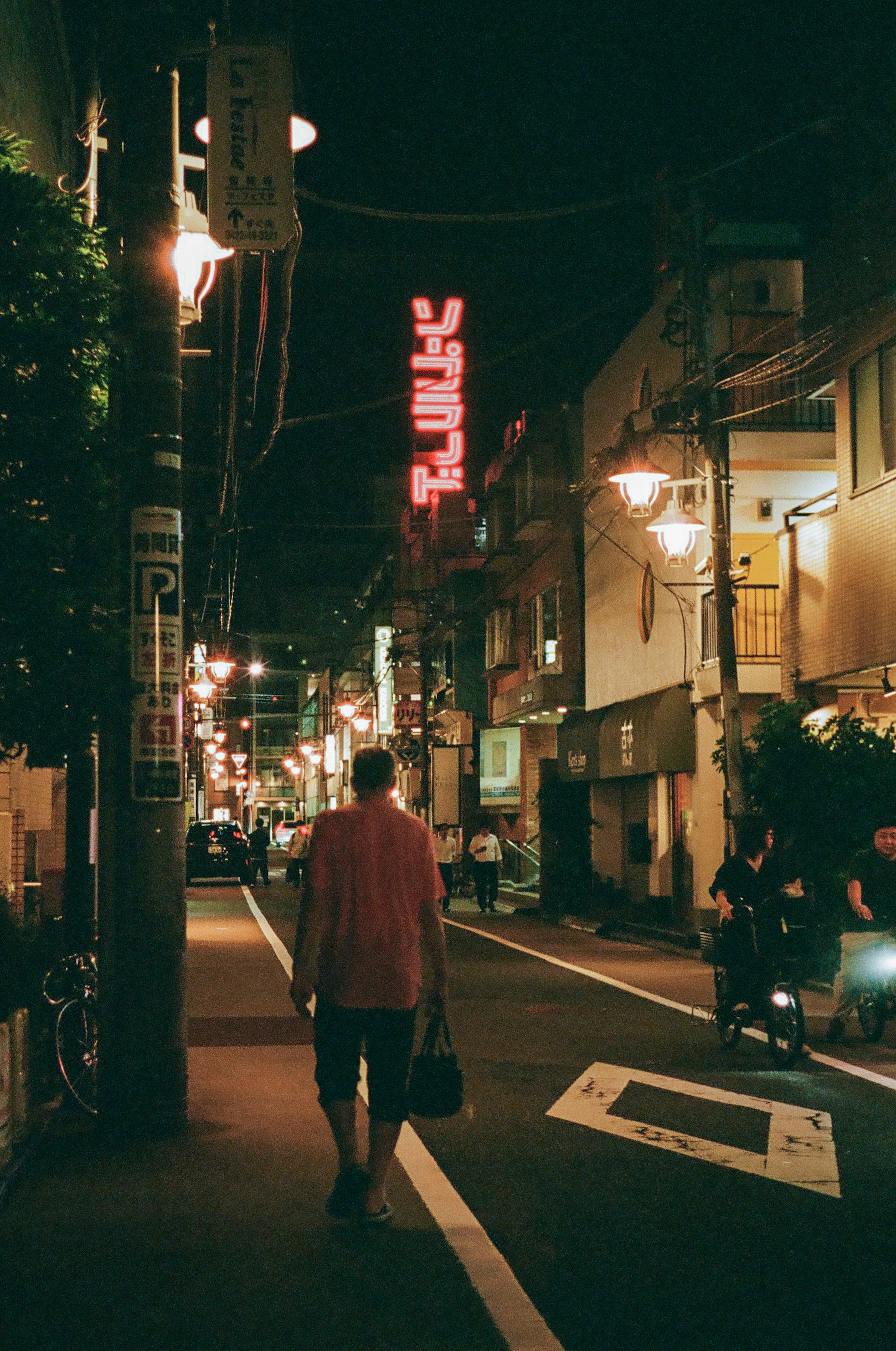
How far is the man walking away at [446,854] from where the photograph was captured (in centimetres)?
3006

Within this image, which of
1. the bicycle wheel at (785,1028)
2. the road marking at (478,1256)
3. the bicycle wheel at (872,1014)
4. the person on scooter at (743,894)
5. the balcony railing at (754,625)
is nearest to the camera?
the road marking at (478,1256)

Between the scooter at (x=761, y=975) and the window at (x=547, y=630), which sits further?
the window at (x=547, y=630)

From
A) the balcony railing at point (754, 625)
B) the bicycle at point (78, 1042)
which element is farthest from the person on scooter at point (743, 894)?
the balcony railing at point (754, 625)

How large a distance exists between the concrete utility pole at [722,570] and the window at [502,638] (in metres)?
21.9

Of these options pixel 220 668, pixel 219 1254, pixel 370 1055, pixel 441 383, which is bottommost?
pixel 219 1254

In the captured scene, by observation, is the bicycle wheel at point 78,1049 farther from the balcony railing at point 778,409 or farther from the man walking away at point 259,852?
the man walking away at point 259,852

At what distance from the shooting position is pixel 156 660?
26.9 feet

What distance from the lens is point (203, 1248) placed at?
5.97m

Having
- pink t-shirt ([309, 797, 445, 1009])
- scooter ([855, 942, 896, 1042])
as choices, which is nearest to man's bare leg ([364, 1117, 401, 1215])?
pink t-shirt ([309, 797, 445, 1009])

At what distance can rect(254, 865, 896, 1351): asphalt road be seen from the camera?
16.9ft

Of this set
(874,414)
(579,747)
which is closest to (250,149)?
(874,414)

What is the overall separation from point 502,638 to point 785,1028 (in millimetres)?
32348

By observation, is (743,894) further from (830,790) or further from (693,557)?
(693,557)

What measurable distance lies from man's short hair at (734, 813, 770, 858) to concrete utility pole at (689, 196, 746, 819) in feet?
21.6
